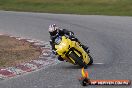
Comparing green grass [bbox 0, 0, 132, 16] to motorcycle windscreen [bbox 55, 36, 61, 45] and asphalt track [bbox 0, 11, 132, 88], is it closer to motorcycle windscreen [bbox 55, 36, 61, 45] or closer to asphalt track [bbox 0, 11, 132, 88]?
asphalt track [bbox 0, 11, 132, 88]

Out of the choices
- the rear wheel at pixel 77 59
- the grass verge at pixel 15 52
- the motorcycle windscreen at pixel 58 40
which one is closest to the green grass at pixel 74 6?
the grass verge at pixel 15 52

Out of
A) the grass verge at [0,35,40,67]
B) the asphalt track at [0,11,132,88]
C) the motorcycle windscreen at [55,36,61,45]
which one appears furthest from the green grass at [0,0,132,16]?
the motorcycle windscreen at [55,36,61,45]

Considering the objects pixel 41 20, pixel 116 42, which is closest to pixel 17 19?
pixel 41 20

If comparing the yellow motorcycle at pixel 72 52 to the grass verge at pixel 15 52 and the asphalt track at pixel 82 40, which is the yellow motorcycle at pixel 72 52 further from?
the grass verge at pixel 15 52

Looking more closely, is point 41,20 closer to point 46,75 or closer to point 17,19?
point 17,19

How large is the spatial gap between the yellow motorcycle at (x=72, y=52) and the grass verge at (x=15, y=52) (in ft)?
5.08

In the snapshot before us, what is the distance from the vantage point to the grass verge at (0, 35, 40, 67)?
47.6ft

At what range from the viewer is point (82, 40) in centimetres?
1886

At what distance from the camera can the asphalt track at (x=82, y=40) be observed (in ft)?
38.3

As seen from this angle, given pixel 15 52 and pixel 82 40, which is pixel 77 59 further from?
pixel 82 40

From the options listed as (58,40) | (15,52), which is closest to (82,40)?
(15,52)

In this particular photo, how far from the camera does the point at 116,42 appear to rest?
1786 centimetres

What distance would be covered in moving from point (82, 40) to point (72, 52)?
→ 5.55 meters

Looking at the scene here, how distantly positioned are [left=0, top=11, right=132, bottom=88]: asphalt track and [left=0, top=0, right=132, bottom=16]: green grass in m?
2.42
